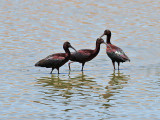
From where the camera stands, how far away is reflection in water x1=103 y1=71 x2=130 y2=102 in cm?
1576

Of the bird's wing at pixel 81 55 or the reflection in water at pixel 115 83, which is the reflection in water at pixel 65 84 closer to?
the reflection in water at pixel 115 83

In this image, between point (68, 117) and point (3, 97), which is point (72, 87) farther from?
point (68, 117)

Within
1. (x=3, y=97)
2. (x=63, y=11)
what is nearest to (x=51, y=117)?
(x=3, y=97)

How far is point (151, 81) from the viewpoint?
1759 cm

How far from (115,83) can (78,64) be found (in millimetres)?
4841

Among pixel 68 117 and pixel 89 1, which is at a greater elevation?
pixel 89 1

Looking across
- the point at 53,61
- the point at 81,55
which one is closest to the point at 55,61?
the point at 53,61

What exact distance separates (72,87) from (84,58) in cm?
405

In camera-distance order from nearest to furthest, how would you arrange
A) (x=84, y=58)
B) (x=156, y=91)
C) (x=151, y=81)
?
(x=156, y=91) → (x=151, y=81) → (x=84, y=58)

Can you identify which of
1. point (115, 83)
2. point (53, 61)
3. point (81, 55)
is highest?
point (81, 55)

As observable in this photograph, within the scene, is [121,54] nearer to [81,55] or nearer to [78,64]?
[81,55]

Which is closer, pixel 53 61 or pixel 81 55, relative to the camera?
pixel 53 61

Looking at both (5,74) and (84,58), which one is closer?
(5,74)

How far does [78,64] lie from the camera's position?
73.1 feet
